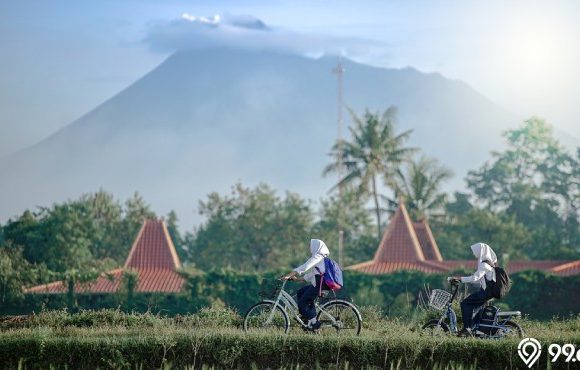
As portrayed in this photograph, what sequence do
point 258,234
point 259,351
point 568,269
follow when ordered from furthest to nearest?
point 258,234 < point 568,269 < point 259,351

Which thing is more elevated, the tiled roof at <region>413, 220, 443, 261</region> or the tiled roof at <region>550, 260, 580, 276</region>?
the tiled roof at <region>413, 220, 443, 261</region>

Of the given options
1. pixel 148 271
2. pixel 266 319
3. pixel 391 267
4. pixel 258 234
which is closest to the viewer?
pixel 266 319

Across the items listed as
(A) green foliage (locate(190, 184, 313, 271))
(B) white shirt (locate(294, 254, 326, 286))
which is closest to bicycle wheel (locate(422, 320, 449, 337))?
(B) white shirt (locate(294, 254, 326, 286))

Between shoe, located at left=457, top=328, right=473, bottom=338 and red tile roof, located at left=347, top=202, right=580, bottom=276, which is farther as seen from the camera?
red tile roof, located at left=347, top=202, right=580, bottom=276

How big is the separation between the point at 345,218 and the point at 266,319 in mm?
54467

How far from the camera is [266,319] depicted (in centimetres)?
1803

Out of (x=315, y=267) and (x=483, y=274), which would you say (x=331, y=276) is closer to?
(x=315, y=267)

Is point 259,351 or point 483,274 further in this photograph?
point 483,274

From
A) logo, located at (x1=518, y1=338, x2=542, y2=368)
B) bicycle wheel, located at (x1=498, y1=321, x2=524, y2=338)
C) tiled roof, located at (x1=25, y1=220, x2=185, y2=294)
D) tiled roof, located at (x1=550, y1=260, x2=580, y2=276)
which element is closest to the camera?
logo, located at (x1=518, y1=338, x2=542, y2=368)

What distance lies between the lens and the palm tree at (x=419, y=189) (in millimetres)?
73750

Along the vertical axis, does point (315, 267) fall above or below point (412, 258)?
below

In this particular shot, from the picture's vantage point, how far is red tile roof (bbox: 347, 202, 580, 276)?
2213 inches

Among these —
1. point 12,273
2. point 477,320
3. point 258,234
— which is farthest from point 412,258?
point 477,320

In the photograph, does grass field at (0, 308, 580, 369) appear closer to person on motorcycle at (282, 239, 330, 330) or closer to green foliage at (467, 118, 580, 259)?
person on motorcycle at (282, 239, 330, 330)
